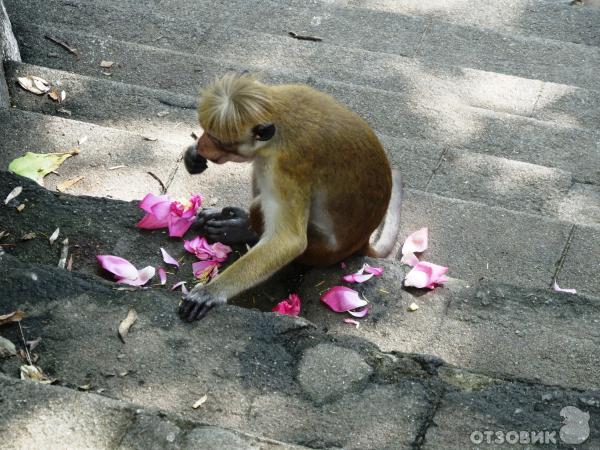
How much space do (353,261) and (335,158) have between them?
684 mm

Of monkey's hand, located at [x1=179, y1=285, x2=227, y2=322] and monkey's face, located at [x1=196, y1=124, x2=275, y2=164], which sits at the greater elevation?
monkey's face, located at [x1=196, y1=124, x2=275, y2=164]

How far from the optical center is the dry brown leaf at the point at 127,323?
379cm

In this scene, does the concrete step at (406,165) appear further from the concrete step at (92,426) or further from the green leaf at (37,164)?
the concrete step at (92,426)

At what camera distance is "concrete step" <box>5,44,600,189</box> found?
6500 millimetres

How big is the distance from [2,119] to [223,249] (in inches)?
70.3

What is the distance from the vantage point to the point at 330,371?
371 cm

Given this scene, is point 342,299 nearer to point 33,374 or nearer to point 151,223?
point 151,223

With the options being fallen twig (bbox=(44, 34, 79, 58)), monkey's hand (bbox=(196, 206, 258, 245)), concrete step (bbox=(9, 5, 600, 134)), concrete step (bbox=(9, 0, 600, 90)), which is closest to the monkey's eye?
monkey's hand (bbox=(196, 206, 258, 245))

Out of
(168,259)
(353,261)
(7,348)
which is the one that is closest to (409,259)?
(353,261)

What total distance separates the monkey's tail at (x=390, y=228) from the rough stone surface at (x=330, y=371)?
1.55 m

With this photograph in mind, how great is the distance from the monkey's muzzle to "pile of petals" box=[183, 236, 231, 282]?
0.40 meters

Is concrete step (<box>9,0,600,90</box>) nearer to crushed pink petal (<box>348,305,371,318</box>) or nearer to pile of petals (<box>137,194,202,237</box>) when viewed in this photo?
pile of petals (<box>137,194,202,237</box>)

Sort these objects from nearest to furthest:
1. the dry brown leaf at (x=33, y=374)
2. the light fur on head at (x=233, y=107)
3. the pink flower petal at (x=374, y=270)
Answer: the dry brown leaf at (x=33, y=374)
the light fur on head at (x=233, y=107)
the pink flower petal at (x=374, y=270)

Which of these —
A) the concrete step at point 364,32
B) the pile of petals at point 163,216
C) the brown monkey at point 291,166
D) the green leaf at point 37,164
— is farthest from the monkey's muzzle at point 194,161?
the concrete step at point 364,32
